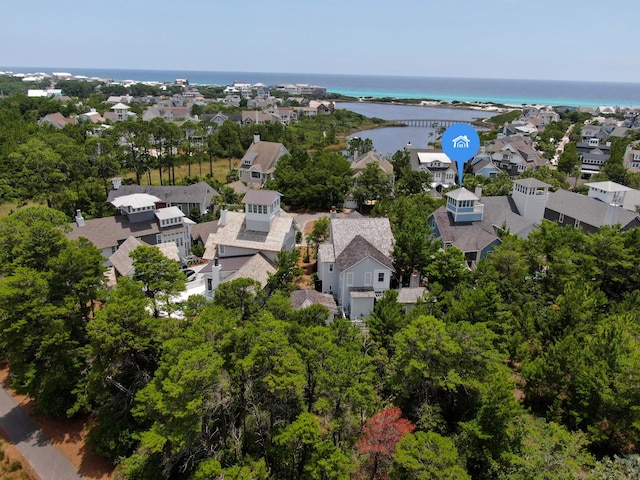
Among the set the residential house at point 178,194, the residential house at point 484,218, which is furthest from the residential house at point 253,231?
the residential house at point 484,218

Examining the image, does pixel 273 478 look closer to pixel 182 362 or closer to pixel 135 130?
pixel 182 362

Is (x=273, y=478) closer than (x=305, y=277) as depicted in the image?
Yes

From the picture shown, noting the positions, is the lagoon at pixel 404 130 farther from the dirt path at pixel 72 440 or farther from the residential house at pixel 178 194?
the dirt path at pixel 72 440

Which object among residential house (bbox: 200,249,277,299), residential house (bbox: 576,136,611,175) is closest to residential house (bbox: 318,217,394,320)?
residential house (bbox: 200,249,277,299)

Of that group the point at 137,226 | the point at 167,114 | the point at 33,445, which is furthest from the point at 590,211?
the point at 167,114

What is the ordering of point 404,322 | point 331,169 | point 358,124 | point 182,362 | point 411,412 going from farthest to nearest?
1. point 358,124
2. point 331,169
3. point 404,322
4. point 411,412
5. point 182,362

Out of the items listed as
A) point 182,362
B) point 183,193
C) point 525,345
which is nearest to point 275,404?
point 182,362
